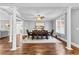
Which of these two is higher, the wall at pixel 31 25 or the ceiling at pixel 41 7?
the ceiling at pixel 41 7

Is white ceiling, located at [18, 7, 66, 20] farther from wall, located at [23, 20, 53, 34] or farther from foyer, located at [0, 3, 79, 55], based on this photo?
wall, located at [23, 20, 53, 34]

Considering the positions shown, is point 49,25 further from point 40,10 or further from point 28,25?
point 40,10

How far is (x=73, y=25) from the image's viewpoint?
27.8ft

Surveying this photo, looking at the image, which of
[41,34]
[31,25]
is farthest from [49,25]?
[41,34]

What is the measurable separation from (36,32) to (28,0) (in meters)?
6.21

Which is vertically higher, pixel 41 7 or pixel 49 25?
pixel 41 7

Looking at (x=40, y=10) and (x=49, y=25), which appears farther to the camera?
(x=49, y=25)

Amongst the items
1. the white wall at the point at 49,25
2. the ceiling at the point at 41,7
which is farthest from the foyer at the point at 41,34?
the white wall at the point at 49,25

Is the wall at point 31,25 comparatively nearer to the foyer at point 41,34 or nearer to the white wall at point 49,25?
the white wall at point 49,25

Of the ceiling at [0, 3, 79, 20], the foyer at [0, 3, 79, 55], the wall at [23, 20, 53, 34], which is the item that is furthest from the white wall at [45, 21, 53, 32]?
the ceiling at [0, 3, 79, 20]
